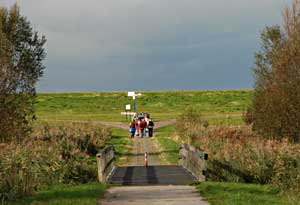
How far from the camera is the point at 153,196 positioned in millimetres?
18250

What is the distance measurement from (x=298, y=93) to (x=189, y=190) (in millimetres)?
14239

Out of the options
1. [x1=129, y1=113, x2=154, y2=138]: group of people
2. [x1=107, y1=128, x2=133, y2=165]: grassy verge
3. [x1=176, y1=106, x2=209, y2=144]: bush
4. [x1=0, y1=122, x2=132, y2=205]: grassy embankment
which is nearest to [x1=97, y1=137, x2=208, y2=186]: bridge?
[x1=0, y1=122, x2=132, y2=205]: grassy embankment

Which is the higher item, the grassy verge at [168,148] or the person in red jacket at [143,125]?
the person in red jacket at [143,125]

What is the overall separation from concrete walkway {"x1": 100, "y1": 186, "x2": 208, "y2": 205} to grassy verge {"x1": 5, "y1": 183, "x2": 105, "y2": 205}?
1.15 feet

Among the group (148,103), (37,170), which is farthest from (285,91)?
(148,103)

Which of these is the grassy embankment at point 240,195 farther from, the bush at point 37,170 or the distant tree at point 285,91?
the distant tree at point 285,91

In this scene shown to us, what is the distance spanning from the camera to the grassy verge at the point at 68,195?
16.7m

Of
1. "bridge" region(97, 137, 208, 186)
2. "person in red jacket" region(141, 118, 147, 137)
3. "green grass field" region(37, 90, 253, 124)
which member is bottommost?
"bridge" region(97, 137, 208, 186)

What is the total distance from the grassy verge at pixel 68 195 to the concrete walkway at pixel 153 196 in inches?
13.8

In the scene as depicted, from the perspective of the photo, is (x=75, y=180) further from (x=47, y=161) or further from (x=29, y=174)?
(x=29, y=174)

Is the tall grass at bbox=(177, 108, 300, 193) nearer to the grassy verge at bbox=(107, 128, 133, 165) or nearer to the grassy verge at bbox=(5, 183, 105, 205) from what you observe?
the grassy verge at bbox=(5, 183, 105, 205)

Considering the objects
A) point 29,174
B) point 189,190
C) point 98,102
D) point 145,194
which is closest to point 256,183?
point 189,190

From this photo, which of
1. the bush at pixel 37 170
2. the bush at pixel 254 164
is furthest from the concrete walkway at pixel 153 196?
the bush at pixel 254 164

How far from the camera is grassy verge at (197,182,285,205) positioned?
54.5 feet
